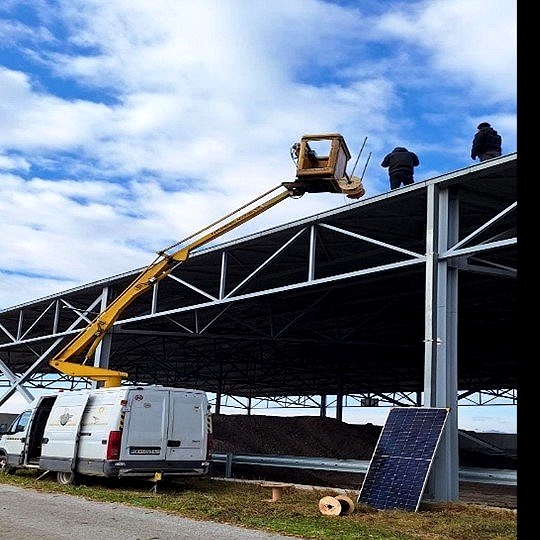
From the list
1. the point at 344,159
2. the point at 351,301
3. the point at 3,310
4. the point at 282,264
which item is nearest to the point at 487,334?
the point at 351,301

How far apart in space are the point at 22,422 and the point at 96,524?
8586 mm

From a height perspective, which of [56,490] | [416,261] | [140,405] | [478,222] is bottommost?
[56,490]

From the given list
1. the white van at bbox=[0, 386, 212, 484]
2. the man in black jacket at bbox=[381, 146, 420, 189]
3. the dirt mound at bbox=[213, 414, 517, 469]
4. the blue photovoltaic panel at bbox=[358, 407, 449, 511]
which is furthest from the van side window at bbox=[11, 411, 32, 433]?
the man in black jacket at bbox=[381, 146, 420, 189]

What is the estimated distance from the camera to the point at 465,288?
20188 millimetres

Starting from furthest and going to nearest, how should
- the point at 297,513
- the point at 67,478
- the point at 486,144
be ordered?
the point at 67,478 → the point at 486,144 → the point at 297,513

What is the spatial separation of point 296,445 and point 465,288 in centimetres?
970

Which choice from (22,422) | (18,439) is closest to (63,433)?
(18,439)

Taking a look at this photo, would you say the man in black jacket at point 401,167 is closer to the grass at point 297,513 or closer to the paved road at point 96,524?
the grass at point 297,513

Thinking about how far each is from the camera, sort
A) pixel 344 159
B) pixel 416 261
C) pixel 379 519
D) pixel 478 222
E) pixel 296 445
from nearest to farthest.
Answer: pixel 379 519
pixel 416 261
pixel 344 159
pixel 478 222
pixel 296 445

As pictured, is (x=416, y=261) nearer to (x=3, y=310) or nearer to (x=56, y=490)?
(x=56, y=490)

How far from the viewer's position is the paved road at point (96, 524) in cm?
837

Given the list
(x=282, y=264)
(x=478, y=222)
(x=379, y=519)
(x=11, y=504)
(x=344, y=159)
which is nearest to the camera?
(x=379, y=519)

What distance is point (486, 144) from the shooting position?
13398 mm

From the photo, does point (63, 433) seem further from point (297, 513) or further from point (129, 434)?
point (297, 513)
